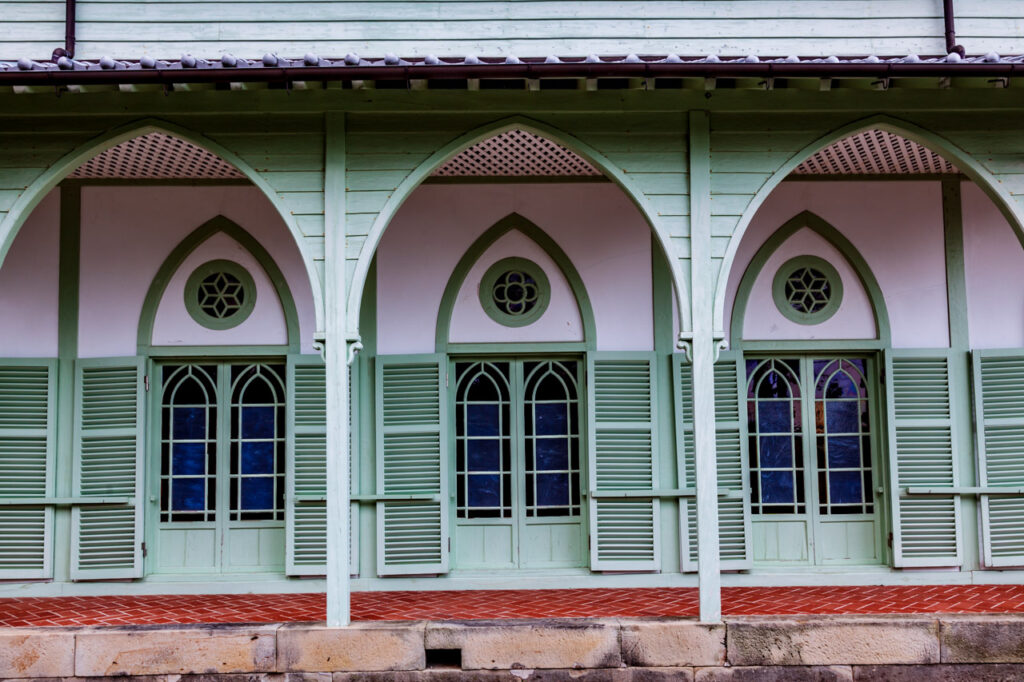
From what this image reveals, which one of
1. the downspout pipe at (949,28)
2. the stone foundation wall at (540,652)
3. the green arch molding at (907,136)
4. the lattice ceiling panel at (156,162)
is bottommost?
the stone foundation wall at (540,652)

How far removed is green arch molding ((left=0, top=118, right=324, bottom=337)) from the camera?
6590 millimetres

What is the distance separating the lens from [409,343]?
27.6ft

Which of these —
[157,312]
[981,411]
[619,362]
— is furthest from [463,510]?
[981,411]

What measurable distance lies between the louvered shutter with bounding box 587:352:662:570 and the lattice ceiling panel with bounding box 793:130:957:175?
88.1 inches

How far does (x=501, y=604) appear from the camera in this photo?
7543mm

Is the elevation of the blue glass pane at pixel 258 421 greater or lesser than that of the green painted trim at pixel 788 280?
lesser

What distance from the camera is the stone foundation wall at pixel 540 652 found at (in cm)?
633

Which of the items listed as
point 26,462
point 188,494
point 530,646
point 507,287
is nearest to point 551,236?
point 507,287

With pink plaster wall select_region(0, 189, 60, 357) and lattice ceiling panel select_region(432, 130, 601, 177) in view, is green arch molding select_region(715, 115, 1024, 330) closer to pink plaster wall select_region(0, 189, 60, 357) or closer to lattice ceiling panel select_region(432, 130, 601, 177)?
lattice ceiling panel select_region(432, 130, 601, 177)

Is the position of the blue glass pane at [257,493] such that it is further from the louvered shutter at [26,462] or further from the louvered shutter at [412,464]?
the louvered shutter at [26,462]

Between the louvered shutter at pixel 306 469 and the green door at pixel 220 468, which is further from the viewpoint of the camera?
the green door at pixel 220 468

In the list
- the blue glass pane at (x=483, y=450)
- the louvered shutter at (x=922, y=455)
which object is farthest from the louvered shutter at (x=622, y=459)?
the louvered shutter at (x=922, y=455)

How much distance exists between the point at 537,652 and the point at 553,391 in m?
2.70

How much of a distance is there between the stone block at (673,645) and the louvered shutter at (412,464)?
2232mm
